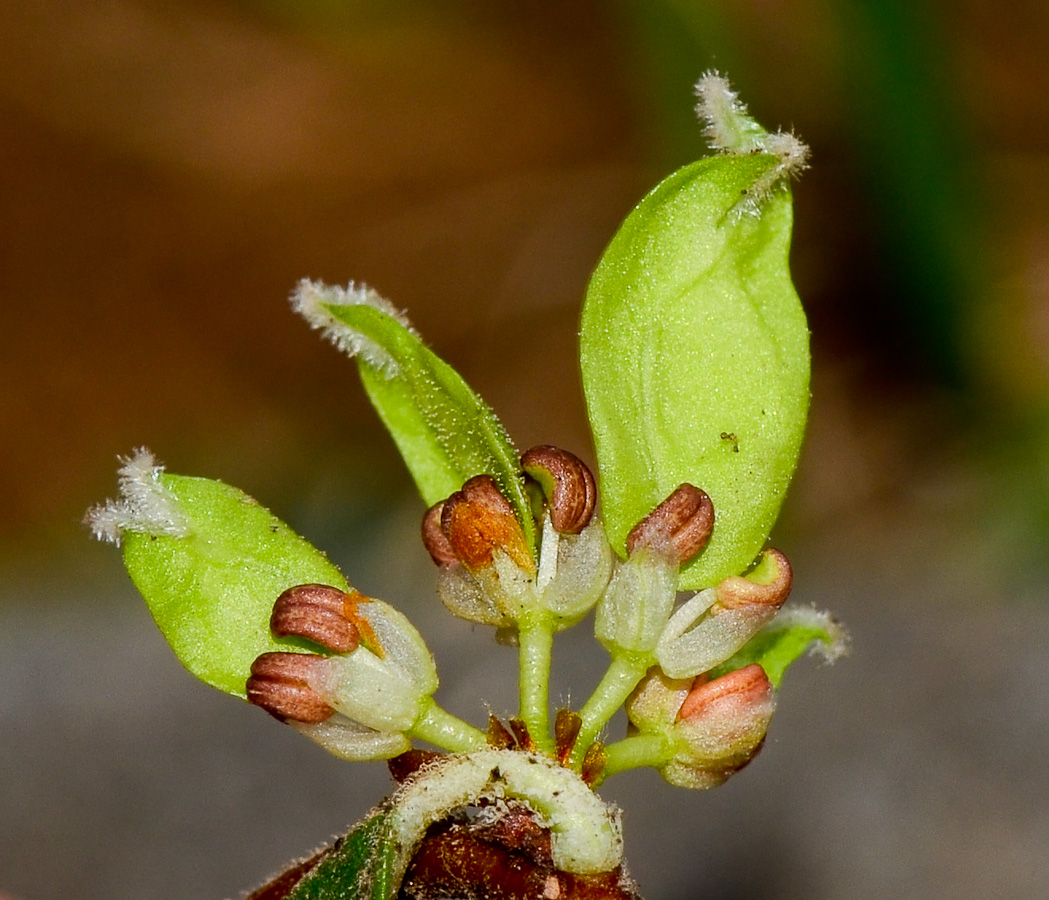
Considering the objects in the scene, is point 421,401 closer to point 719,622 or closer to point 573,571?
point 573,571

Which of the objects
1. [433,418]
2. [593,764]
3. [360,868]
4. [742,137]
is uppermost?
[742,137]

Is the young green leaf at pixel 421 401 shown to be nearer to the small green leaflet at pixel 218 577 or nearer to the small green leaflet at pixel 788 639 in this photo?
the small green leaflet at pixel 218 577

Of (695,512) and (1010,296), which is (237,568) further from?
(1010,296)

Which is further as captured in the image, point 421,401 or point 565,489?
point 421,401

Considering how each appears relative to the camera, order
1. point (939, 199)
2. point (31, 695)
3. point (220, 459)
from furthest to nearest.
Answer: point (220, 459) < point (31, 695) < point (939, 199)

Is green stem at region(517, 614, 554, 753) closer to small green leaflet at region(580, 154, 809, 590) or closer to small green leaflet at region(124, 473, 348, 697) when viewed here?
small green leaflet at region(580, 154, 809, 590)

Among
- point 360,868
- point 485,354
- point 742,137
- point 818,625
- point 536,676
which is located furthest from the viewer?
point 485,354

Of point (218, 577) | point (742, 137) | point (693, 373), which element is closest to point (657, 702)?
point (693, 373)

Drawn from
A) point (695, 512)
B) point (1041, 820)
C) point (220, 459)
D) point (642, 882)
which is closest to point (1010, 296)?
point (1041, 820)

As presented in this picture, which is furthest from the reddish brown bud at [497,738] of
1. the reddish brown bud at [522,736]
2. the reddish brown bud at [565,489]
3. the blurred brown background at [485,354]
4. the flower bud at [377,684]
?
the blurred brown background at [485,354]
